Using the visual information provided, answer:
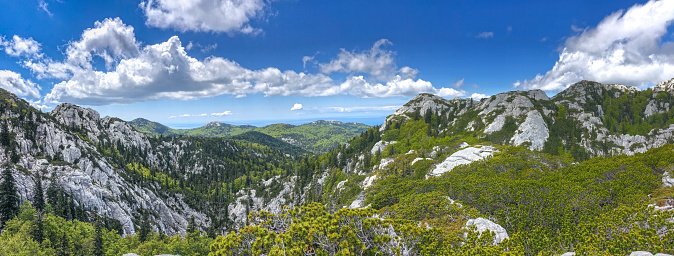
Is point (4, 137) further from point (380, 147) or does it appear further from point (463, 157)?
point (463, 157)

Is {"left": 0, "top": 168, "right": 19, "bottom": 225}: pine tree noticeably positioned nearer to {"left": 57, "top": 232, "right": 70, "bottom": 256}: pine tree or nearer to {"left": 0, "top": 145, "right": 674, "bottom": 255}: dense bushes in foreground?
{"left": 0, "top": 145, "right": 674, "bottom": 255}: dense bushes in foreground

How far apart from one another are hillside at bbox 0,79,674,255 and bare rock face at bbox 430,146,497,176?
26.8 inches

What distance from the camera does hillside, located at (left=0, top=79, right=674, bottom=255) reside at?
23.4 m

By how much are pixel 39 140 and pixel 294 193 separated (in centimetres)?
13334

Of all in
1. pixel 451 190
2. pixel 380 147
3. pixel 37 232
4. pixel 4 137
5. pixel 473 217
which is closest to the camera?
pixel 473 217

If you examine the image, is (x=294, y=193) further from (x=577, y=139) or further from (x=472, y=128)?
(x=577, y=139)

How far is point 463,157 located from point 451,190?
4213 cm

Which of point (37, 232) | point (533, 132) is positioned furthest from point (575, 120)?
point (37, 232)

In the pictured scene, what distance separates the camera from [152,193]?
534 feet

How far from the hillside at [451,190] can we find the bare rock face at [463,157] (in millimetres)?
680

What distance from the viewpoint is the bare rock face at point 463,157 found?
310ft

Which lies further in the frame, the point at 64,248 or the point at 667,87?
the point at 667,87

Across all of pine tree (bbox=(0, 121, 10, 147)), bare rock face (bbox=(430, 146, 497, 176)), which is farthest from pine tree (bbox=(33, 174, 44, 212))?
bare rock face (bbox=(430, 146, 497, 176))

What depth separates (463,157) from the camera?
327 ft
